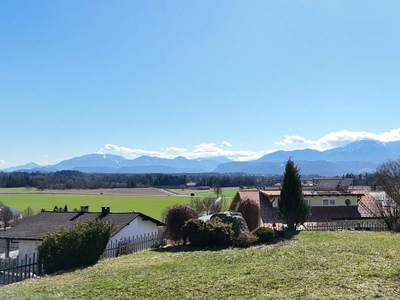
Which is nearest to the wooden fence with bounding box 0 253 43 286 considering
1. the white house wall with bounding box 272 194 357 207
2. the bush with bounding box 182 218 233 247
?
the bush with bounding box 182 218 233 247

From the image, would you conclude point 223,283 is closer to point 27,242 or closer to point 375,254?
point 375,254

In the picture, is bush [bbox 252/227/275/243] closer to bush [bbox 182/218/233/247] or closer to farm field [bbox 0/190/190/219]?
bush [bbox 182/218/233/247]

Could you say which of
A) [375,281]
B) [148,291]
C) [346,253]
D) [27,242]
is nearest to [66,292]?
[148,291]

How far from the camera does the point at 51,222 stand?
2691cm

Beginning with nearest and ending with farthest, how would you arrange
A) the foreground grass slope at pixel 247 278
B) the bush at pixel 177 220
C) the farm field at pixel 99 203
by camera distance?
the foreground grass slope at pixel 247 278 < the bush at pixel 177 220 < the farm field at pixel 99 203

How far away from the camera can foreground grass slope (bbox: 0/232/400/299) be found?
7663 millimetres

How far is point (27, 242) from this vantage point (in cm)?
2430

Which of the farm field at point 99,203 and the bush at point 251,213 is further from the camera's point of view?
the farm field at point 99,203

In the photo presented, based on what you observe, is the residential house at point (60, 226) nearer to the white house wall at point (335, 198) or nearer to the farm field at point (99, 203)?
the white house wall at point (335, 198)

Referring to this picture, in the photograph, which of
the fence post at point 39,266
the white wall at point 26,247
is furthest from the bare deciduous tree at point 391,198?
the white wall at point 26,247

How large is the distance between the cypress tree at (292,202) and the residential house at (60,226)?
37.0 feet

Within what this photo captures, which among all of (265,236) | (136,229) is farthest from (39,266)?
(136,229)

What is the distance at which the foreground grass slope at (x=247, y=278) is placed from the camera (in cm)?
766

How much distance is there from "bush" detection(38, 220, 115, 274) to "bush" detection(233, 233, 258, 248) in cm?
625
